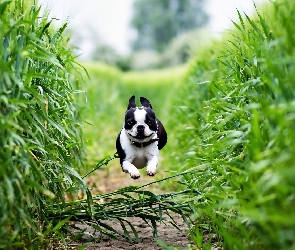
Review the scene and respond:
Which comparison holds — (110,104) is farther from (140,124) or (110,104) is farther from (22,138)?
(22,138)

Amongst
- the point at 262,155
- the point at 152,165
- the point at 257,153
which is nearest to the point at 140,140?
the point at 152,165

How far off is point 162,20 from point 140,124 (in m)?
51.2

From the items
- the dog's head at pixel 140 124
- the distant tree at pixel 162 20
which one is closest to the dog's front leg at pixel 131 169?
the dog's head at pixel 140 124

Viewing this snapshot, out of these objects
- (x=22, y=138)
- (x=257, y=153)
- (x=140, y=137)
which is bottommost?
(x=257, y=153)

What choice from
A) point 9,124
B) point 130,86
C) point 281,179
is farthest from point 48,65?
point 130,86

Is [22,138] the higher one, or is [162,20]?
[162,20]

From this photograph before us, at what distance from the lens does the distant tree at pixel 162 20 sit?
5338cm

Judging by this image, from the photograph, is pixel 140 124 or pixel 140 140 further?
pixel 140 140

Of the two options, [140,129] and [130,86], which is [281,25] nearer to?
[140,129]

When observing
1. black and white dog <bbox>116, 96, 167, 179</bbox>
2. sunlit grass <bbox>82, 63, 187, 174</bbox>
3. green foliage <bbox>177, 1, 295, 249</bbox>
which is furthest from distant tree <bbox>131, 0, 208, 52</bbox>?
green foliage <bbox>177, 1, 295, 249</bbox>

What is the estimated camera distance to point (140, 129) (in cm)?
328

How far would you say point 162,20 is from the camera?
5338 cm

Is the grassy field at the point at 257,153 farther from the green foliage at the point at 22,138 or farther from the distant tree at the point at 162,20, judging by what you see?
the distant tree at the point at 162,20

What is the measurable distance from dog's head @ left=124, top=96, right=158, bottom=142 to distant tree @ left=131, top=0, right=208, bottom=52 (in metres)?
48.5
